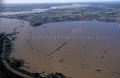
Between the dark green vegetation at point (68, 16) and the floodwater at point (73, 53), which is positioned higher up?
the dark green vegetation at point (68, 16)

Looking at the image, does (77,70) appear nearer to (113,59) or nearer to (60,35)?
(113,59)

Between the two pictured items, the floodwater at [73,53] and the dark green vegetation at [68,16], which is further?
the dark green vegetation at [68,16]

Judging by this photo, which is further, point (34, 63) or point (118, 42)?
point (118, 42)

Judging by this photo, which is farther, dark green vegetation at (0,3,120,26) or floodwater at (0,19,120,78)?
dark green vegetation at (0,3,120,26)

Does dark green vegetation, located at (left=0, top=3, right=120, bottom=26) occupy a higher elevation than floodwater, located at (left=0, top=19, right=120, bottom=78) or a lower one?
higher

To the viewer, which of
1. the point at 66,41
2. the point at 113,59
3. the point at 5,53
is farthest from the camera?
the point at 66,41

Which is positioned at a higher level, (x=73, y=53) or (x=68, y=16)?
(x=68, y=16)

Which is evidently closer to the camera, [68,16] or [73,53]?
[73,53]

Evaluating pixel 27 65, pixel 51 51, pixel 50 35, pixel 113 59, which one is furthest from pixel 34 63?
pixel 50 35
